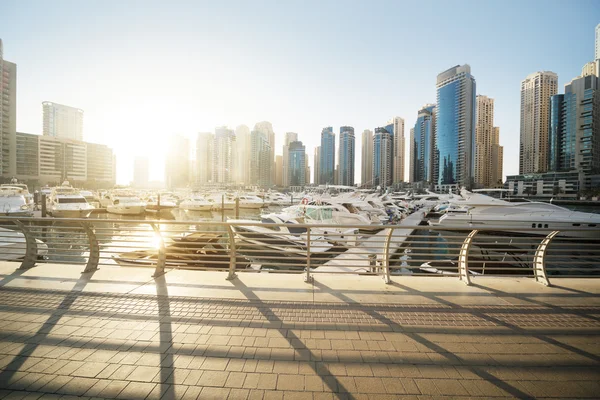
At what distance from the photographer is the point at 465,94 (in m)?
123

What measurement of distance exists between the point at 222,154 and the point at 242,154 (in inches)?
469

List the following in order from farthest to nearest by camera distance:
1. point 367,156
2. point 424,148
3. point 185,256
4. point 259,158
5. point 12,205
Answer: point 367,156
point 424,148
point 259,158
point 12,205
point 185,256

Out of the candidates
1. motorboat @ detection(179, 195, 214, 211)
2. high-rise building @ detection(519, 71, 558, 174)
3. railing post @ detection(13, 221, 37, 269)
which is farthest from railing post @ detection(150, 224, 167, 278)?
high-rise building @ detection(519, 71, 558, 174)

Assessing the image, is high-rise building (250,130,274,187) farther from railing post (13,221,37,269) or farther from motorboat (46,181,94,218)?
railing post (13,221,37,269)

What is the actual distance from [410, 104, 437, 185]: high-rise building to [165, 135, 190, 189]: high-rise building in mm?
149232

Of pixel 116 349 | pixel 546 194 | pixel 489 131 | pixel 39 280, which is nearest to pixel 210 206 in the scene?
pixel 39 280

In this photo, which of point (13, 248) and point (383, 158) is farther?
point (383, 158)

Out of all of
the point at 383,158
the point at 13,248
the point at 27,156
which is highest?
the point at 383,158

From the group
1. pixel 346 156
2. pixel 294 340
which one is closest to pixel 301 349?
pixel 294 340

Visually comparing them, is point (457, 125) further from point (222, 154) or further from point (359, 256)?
point (359, 256)

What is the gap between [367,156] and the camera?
178 metres

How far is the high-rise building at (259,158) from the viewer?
517 ft

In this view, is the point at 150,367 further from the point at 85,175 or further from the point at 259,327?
the point at 85,175

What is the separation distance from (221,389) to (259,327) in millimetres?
1226
